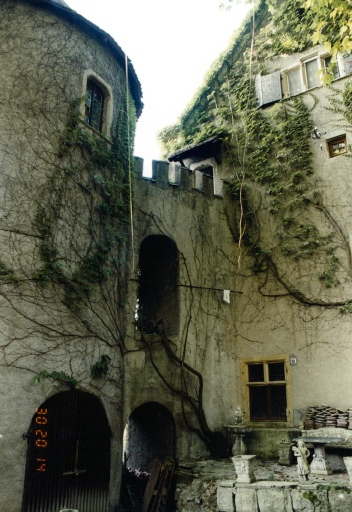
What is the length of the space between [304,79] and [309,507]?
11.7m

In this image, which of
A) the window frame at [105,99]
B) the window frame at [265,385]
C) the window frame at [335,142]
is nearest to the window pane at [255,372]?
the window frame at [265,385]

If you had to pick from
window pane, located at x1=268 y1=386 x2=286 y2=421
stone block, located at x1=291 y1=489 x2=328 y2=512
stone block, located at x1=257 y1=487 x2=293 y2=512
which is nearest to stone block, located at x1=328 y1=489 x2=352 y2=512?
stone block, located at x1=291 y1=489 x2=328 y2=512

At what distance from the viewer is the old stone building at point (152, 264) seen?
8.08 m

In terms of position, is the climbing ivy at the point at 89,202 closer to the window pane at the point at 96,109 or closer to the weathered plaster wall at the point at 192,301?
the window pane at the point at 96,109

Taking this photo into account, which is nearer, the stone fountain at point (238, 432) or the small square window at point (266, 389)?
the stone fountain at point (238, 432)

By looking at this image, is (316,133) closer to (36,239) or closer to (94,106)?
(94,106)

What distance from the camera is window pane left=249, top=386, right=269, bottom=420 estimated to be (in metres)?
11.3

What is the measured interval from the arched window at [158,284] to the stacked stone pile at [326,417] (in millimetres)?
3782

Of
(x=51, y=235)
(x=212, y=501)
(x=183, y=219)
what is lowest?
(x=212, y=501)

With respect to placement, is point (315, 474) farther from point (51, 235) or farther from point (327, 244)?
point (51, 235)

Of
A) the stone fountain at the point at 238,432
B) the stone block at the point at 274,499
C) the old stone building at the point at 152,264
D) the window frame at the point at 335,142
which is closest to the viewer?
the stone block at the point at 274,499

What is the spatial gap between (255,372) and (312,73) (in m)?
9.33

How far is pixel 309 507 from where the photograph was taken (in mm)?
7027

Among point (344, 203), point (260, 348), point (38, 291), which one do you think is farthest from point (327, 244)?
point (38, 291)
